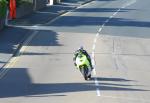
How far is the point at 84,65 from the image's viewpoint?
82.5 ft

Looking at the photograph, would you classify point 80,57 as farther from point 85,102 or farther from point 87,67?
point 85,102

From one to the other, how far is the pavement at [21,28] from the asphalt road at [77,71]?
549 millimetres

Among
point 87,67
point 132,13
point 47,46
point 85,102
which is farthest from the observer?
point 132,13

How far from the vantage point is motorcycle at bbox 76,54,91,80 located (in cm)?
2502

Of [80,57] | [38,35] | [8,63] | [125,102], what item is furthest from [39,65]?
[38,35]

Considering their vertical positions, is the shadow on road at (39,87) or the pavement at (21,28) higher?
the shadow on road at (39,87)

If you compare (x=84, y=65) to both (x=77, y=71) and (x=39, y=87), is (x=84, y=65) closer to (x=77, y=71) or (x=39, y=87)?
(x=77, y=71)

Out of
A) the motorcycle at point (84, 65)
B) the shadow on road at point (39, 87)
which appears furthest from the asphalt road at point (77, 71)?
the motorcycle at point (84, 65)

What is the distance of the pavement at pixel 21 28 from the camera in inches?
1278

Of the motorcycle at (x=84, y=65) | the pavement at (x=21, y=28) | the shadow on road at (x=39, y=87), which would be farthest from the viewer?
the pavement at (x=21, y=28)

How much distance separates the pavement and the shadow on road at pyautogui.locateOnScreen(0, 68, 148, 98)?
10.7 feet

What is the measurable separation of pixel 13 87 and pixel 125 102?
440cm

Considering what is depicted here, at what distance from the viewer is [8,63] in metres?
29.0

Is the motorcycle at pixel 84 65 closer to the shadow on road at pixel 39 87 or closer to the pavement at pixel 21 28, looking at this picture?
the shadow on road at pixel 39 87
